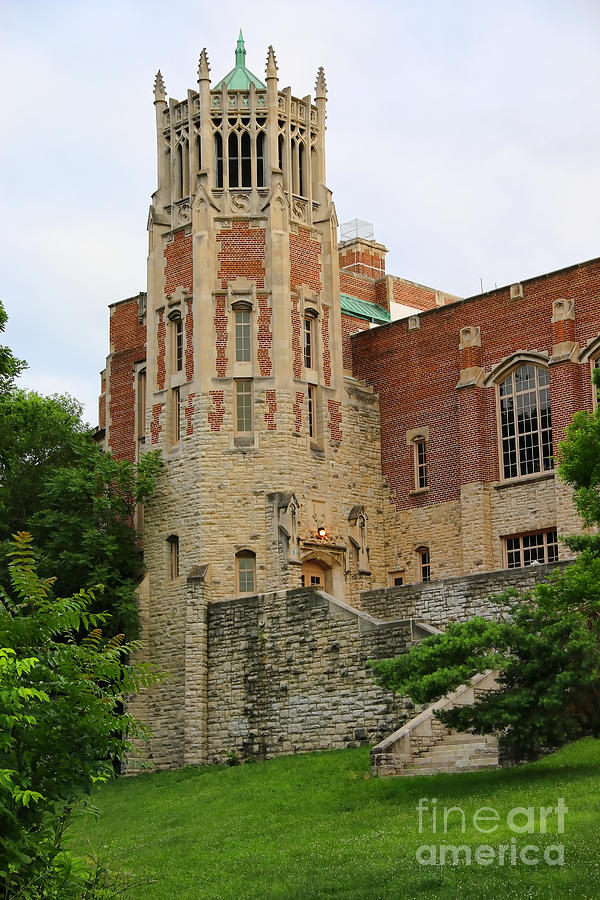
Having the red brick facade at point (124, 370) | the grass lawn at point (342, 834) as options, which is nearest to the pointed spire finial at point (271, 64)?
the red brick facade at point (124, 370)

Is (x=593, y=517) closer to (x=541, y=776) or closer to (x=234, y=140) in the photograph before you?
(x=541, y=776)

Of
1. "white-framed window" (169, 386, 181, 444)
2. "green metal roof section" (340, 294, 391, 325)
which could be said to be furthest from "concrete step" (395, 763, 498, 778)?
"green metal roof section" (340, 294, 391, 325)

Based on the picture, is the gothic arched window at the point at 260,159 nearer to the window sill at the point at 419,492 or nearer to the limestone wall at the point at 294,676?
the window sill at the point at 419,492

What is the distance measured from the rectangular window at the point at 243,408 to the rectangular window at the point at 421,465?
575cm

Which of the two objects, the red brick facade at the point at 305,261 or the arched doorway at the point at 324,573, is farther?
the red brick facade at the point at 305,261

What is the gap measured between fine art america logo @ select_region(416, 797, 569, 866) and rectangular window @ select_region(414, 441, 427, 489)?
20070 mm

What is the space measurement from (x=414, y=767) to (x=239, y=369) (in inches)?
601

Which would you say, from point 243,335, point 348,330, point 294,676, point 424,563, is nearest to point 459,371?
point 348,330

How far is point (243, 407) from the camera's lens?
40281mm

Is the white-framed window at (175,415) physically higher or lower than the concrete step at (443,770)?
higher

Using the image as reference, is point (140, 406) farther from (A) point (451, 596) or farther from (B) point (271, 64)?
(A) point (451, 596)

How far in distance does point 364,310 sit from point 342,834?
29.3 metres

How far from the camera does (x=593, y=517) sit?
80.3 ft

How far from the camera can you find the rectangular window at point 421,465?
1689 inches
